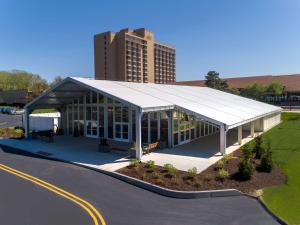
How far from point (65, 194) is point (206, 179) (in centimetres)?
626

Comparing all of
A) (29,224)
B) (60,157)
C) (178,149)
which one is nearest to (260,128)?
(178,149)

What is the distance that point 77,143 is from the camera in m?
23.5

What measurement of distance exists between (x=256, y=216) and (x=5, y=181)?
1094cm

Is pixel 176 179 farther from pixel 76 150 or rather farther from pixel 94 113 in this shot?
pixel 94 113

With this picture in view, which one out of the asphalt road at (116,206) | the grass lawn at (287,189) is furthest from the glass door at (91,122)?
the grass lawn at (287,189)

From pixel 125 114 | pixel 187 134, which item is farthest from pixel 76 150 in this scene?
pixel 187 134

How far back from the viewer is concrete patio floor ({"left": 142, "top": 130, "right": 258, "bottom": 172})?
656 inches

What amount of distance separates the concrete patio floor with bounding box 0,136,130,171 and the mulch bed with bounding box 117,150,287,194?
1.65m

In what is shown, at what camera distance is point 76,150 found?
67.9 ft

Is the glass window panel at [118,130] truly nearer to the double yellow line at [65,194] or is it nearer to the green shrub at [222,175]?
the double yellow line at [65,194]

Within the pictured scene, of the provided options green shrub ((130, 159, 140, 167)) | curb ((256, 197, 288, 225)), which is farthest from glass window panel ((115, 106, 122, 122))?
curb ((256, 197, 288, 225))

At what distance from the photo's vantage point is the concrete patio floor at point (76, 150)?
17.0m

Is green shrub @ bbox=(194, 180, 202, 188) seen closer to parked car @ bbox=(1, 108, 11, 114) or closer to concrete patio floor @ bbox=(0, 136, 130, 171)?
concrete patio floor @ bbox=(0, 136, 130, 171)

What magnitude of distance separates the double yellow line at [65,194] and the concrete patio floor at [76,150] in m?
3.18
